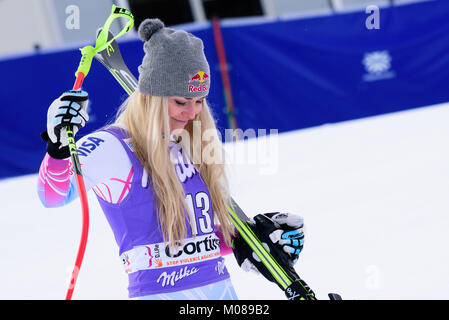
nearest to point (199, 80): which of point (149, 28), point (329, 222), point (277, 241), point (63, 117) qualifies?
point (149, 28)

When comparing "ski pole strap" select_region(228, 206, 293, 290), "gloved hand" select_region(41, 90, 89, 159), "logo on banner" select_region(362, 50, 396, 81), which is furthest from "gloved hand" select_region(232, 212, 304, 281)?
"logo on banner" select_region(362, 50, 396, 81)

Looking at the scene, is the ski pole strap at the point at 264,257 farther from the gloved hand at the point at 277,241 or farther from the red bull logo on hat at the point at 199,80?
the red bull logo on hat at the point at 199,80

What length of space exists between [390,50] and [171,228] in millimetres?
5761

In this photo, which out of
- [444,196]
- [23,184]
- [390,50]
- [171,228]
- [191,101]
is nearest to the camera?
[171,228]

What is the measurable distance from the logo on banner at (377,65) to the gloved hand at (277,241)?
16.7 ft

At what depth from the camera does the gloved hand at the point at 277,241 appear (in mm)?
1844

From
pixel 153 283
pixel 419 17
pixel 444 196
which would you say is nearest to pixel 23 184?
pixel 444 196

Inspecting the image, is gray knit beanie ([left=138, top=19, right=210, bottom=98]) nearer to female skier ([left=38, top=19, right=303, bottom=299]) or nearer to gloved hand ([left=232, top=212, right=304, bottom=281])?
female skier ([left=38, top=19, right=303, bottom=299])

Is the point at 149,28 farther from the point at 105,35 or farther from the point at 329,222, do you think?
the point at 329,222

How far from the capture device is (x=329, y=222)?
3520 mm

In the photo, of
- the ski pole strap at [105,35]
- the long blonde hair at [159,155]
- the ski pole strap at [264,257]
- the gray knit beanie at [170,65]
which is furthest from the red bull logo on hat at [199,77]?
the ski pole strap at [264,257]

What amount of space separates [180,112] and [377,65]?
17.9 feet

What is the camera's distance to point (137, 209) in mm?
1551
